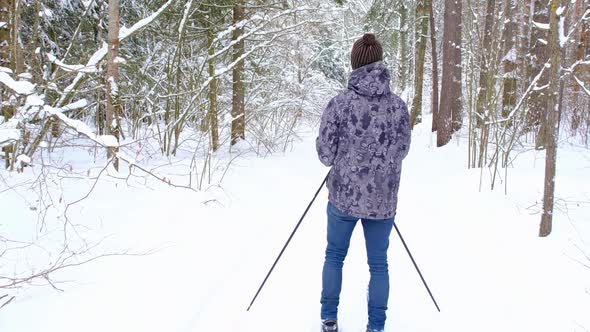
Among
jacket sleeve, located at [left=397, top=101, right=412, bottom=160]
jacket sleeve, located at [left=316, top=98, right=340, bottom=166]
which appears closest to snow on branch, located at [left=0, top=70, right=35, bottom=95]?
jacket sleeve, located at [left=316, top=98, right=340, bottom=166]

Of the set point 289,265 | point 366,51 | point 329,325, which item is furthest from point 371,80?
point 289,265

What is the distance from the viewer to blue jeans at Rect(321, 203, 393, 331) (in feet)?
10.1

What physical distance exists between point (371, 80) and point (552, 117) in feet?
8.92

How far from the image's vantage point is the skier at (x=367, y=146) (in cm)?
290

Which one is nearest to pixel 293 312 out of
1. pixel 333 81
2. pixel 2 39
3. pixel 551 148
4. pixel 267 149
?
pixel 551 148

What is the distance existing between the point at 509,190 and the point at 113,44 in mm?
5806

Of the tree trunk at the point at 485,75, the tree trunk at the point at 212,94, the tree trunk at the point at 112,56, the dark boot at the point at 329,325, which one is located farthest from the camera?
the tree trunk at the point at 212,94

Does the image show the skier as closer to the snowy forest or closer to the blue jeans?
the blue jeans

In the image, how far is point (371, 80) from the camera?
9.45 feet

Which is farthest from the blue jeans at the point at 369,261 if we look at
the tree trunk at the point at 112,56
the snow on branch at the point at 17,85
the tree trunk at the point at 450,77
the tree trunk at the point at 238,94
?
the tree trunk at the point at 450,77

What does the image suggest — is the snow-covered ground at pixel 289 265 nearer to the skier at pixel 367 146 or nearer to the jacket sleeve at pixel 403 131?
the skier at pixel 367 146

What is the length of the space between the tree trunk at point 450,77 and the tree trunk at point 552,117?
8.88 m

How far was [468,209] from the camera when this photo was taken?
651cm

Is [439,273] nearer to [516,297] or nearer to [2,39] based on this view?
[516,297]
